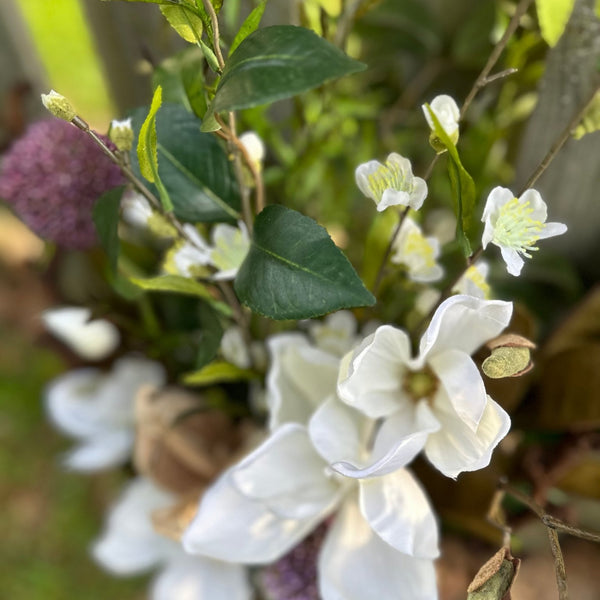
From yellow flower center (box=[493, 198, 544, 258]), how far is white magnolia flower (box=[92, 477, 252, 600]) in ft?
1.02

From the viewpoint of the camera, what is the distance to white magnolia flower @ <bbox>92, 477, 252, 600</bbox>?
1.39ft

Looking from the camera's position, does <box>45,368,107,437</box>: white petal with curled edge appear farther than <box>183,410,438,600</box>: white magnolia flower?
Yes

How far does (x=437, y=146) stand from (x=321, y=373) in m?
0.14

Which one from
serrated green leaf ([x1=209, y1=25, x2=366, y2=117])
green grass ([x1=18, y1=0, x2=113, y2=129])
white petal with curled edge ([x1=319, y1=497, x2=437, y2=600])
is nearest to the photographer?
serrated green leaf ([x1=209, y1=25, x2=366, y2=117])

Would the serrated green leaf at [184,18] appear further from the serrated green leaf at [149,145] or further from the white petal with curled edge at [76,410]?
the white petal with curled edge at [76,410]

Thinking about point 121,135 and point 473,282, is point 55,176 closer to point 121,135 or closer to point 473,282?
point 121,135

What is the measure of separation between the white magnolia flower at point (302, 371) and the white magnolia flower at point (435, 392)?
41 millimetres

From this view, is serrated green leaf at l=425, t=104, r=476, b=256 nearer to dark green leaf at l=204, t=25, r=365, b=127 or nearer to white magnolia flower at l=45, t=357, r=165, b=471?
dark green leaf at l=204, t=25, r=365, b=127

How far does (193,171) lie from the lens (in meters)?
0.29

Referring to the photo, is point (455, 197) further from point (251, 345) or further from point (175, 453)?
point (175, 453)

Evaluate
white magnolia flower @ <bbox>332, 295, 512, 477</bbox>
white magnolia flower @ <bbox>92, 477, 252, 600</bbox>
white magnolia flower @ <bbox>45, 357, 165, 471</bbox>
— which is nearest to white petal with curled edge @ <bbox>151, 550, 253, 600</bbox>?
white magnolia flower @ <bbox>92, 477, 252, 600</bbox>

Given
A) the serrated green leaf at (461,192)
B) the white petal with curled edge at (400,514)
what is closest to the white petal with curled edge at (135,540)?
the white petal with curled edge at (400,514)

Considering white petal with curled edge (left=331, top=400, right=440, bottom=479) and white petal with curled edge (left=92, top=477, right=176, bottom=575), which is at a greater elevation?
white petal with curled edge (left=331, top=400, right=440, bottom=479)

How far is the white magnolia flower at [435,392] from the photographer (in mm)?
244
